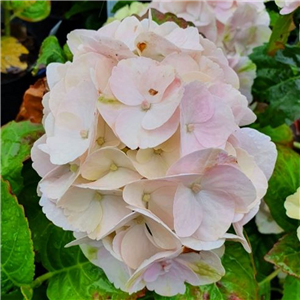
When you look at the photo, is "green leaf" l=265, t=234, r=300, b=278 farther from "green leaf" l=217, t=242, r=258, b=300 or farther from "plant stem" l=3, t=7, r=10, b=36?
"plant stem" l=3, t=7, r=10, b=36

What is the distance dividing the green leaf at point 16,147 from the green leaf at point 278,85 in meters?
0.29

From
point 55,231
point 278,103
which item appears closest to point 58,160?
point 55,231

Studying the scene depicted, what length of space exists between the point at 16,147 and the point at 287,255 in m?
0.33

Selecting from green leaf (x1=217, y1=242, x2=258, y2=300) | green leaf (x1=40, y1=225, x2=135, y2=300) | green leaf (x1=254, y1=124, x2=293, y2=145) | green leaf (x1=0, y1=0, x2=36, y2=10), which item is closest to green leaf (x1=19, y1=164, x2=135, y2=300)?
green leaf (x1=40, y1=225, x2=135, y2=300)

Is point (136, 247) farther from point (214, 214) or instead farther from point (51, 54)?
point (51, 54)

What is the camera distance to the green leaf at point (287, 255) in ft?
1.87

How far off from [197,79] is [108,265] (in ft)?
0.65

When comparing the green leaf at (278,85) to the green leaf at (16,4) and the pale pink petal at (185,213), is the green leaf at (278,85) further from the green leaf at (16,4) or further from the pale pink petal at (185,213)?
the green leaf at (16,4)

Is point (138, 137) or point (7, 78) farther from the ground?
point (138, 137)

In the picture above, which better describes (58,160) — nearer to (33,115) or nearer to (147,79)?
(147,79)

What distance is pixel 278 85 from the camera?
0.71 metres

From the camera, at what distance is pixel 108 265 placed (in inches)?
20.7

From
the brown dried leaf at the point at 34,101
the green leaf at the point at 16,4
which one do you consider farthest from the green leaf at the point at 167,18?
the green leaf at the point at 16,4

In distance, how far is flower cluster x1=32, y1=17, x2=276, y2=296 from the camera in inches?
17.7
